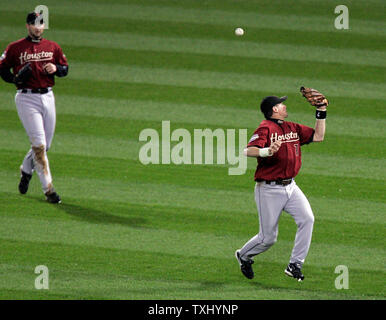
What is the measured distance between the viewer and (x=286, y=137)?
7059 millimetres

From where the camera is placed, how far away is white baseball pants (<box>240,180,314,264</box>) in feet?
23.0

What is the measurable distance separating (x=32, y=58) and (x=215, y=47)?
4.76 m

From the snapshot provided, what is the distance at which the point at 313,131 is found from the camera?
724 centimetres

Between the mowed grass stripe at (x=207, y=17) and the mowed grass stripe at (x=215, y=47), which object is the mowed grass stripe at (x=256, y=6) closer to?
the mowed grass stripe at (x=207, y=17)

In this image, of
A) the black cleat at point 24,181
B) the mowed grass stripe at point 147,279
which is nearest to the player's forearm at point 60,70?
the black cleat at point 24,181

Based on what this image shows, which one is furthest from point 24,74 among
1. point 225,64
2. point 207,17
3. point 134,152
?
point 207,17

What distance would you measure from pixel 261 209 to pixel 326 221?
1.53 meters

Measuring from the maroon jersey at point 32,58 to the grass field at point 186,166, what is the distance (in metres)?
1.29

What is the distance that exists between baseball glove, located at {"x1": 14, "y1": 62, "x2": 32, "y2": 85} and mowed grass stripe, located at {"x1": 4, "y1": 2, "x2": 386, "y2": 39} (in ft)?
17.1

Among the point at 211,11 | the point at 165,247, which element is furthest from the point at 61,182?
the point at 211,11

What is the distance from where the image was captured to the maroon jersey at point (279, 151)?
275 inches

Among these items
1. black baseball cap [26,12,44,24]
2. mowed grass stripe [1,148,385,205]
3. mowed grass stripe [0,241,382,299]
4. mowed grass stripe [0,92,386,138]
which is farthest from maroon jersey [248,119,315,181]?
mowed grass stripe [0,92,386,138]

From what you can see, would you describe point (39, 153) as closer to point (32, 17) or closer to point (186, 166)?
point (32, 17)

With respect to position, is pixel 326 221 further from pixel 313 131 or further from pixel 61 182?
pixel 61 182
